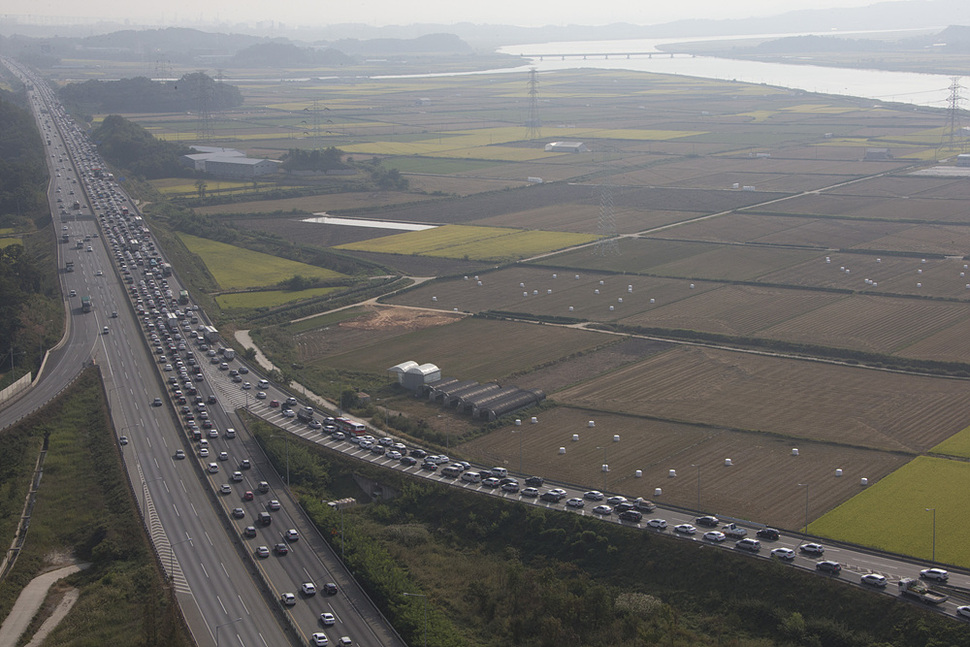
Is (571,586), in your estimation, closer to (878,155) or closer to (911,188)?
(911,188)

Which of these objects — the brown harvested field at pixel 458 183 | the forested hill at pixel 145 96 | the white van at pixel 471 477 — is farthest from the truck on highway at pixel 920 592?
the forested hill at pixel 145 96

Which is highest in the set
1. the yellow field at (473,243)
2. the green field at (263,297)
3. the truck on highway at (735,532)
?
the yellow field at (473,243)

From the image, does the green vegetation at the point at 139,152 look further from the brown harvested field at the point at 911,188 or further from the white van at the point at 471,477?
the white van at the point at 471,477

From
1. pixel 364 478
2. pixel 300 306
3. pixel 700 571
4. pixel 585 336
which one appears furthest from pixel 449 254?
pixel 700 571

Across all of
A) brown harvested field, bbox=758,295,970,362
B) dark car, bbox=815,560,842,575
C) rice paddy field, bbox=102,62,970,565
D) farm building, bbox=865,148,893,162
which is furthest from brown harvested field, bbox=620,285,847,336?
farm building, bbox=865,148,893,162

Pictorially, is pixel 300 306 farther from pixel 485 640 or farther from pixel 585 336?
pixel 485 640
